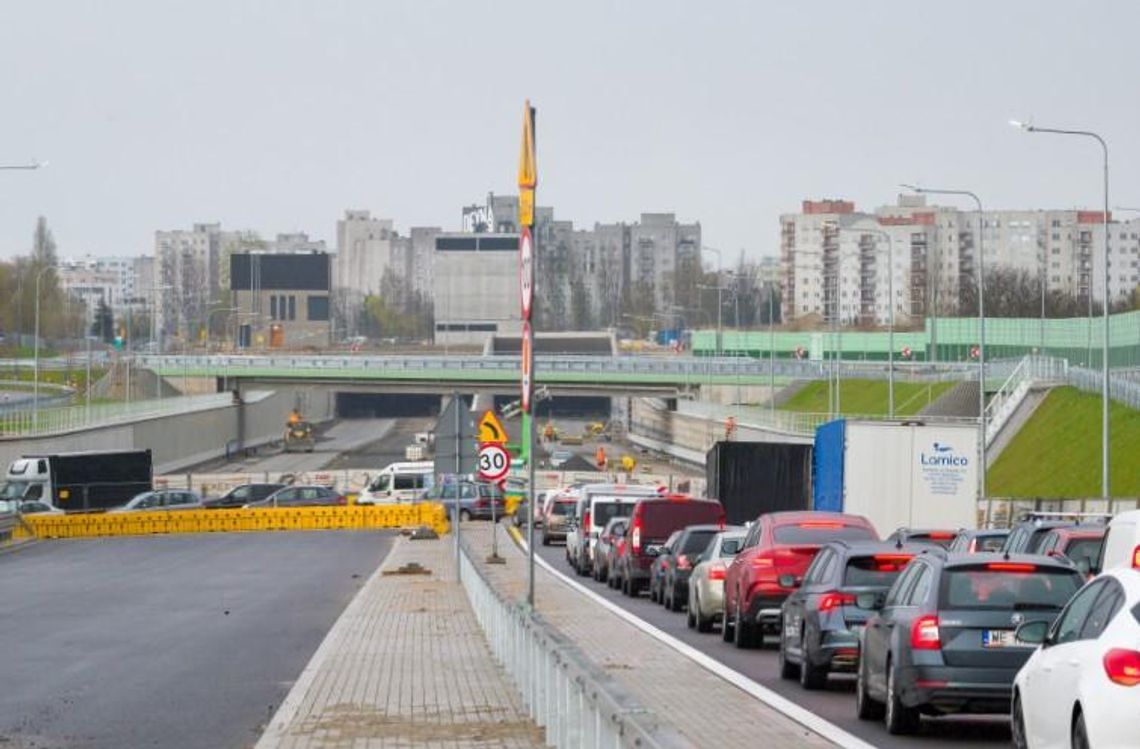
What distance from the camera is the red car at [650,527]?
40625 mm

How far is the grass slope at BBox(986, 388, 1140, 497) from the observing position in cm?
6784

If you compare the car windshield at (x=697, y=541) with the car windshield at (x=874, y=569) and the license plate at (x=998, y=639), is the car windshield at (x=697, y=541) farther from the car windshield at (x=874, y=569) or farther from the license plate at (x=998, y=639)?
the license plate at (x=998, y=639)

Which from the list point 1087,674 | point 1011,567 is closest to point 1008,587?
point 1011,567

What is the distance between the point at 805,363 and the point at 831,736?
4922 inches

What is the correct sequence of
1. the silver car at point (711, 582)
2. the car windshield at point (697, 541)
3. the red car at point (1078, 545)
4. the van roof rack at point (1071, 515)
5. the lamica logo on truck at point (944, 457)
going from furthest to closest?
the lamica logo on truck at point (944, 457) → the car windshield at point (697, 541) → the van roof rack at point (1071, 515) → the silver car at point (711, 582) → the red car at point (1078, 545)

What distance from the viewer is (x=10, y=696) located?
21.7 metres

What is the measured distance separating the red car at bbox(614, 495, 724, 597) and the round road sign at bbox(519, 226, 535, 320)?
1893 centimetres

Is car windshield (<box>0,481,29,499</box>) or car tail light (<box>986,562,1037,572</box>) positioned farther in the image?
car windshield (<box>0,481,29,499</box>)

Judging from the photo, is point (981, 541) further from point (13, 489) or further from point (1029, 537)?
point (13, 489)

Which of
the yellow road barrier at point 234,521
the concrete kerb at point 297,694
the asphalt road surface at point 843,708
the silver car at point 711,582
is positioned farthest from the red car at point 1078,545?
the yellow road barrier at point 234,521

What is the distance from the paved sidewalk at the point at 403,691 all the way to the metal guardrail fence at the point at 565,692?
255 mm

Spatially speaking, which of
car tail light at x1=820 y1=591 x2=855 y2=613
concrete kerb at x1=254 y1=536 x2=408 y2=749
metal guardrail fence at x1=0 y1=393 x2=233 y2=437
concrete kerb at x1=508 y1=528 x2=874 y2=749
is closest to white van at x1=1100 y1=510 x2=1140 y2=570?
car tail light at x1=820 y1=591 x2=855 y2=613

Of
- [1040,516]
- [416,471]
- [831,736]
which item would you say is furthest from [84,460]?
[831,736]

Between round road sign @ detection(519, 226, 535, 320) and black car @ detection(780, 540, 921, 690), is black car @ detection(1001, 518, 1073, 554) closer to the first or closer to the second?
black car @ detection(780, 540, 921, 690)
